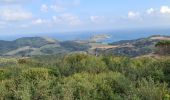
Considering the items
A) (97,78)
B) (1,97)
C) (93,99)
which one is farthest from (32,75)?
(93,99)

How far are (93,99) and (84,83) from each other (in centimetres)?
482

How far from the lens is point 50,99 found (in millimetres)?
28906

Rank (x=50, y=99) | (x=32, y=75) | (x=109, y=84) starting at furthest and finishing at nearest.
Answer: (x=32, y=75)
(x=109, y=84)
(x=50, y=99)

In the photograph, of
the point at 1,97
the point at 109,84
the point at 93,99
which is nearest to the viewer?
the point at 93,99

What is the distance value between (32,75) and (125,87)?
1831 cm

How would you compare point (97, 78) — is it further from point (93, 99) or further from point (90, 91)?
point (93, 99)

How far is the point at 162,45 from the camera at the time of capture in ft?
307

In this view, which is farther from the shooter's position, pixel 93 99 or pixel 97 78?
pixel 97 78

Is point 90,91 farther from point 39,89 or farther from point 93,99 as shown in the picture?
point 39,89

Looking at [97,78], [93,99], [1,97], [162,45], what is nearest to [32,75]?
[97,78]

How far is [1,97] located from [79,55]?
44.4 m

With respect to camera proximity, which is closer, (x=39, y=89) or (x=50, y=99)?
(x=50, y=99)

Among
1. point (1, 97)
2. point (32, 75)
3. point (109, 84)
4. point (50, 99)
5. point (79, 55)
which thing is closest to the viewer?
point (50, 99)

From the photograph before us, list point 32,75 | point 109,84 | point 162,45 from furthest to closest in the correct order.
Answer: point 162,45 < point 32,75 < point 109,84
